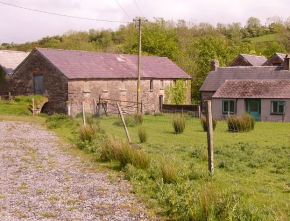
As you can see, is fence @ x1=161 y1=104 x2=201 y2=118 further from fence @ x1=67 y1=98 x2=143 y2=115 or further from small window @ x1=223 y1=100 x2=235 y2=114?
fence @ x1=67 y1=98 x2=143 y2=115

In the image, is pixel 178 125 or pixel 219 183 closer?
pixel 219 183

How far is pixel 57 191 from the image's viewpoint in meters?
8.52

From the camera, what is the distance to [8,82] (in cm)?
3775

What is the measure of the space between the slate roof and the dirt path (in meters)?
21.1

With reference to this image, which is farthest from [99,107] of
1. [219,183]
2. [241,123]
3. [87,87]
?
[219,183]

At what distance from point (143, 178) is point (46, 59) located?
26.6 m

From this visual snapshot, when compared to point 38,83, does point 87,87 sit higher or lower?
lower

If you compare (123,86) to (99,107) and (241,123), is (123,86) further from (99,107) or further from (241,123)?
(241,123)

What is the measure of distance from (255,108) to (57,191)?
85.9 ft

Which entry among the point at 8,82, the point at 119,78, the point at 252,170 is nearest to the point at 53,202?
the point at 252,170

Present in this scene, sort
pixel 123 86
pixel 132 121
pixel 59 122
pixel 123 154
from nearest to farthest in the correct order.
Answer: pixel 123 154
pixel 59 122
pixel 132 121
pixel 123 86

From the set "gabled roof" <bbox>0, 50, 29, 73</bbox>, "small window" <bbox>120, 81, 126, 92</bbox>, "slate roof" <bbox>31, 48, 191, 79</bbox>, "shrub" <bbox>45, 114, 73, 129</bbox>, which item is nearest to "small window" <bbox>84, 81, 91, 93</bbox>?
"slate roof" <bbox>31, 48, 191, 79</bbox>

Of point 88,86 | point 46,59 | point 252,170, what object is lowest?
point 252,170

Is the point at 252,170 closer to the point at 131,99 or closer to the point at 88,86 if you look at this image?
the point at 88,86
